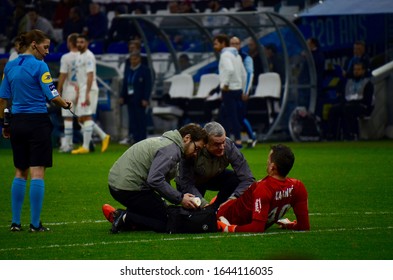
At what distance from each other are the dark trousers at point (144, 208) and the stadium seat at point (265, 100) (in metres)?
15.4

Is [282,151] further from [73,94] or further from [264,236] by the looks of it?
[73,94]

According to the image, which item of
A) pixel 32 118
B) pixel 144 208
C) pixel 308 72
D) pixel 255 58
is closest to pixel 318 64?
pixel 308 72

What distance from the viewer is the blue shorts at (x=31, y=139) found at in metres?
12.9

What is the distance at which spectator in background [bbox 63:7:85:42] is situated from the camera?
1292 inches

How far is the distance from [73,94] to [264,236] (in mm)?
12814

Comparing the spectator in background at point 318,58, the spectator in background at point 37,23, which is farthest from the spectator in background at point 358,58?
the spectator in background at point 37,23

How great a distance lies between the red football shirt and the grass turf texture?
146mm

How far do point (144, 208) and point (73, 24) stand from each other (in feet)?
66.9

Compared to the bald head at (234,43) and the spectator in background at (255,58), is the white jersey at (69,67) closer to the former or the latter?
the bald head at (234,43)

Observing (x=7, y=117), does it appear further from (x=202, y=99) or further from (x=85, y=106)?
(x=202, y=99)

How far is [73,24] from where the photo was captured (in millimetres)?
32844

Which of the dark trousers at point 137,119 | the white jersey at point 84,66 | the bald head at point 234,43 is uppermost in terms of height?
the bald head at point 234,43
